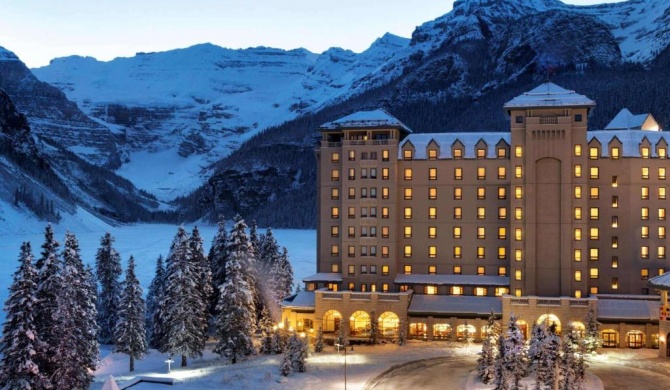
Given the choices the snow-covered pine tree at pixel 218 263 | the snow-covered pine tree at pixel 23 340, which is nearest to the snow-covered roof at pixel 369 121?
the snow-covered pine tree at pixel 218 263

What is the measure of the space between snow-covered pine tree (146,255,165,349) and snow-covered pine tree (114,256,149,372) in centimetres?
780

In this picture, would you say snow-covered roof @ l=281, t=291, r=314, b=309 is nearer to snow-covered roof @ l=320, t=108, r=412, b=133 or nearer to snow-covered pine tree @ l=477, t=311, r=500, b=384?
snow-covered roof @ l=320, t=108, r=412, b=133

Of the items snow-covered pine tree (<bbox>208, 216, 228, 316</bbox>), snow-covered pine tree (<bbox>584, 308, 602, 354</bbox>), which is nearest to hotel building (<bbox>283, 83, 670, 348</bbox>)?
snow-covered pine tree (<bbox>584, 308, 602, 354</bbox>)

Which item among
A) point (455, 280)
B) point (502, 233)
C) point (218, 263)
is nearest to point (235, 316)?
point (218, 263)

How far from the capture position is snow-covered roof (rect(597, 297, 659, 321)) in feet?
265

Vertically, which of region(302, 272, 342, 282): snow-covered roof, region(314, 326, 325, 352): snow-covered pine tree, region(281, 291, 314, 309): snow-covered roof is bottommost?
region(314, 326, 325, 352): snow-covered pine tree

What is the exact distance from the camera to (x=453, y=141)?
93.2 meters

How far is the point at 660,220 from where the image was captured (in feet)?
290

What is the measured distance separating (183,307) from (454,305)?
31811mm

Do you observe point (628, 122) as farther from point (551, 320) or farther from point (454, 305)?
point (454, 305)

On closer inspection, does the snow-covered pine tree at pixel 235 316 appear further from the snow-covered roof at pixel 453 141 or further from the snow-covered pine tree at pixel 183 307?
the snow-covered roof at pixel 453 141

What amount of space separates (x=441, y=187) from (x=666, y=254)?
2775 centimetres

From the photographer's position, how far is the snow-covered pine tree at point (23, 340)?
50.8 meters

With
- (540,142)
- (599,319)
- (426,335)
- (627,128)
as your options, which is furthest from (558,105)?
(426,335)
